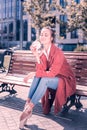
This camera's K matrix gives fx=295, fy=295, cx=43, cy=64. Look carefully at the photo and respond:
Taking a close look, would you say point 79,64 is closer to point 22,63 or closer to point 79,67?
point 79,67

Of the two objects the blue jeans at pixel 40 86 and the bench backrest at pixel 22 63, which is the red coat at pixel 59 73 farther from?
the bench backrest at pixel 22 63

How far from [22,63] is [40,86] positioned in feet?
7.60

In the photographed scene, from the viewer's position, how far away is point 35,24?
1027 inches

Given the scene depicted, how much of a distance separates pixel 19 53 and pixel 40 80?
2449mm

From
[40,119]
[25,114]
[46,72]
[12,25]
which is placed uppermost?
[46,72]

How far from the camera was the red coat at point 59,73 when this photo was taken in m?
4.41

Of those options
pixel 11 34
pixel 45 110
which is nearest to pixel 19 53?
pixel 45 110

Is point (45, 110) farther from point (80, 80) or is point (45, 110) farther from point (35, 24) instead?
point (35, 24)

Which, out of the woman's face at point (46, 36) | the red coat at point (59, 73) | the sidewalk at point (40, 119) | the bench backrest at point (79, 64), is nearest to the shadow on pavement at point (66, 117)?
the sidewalk at point (40, 119)

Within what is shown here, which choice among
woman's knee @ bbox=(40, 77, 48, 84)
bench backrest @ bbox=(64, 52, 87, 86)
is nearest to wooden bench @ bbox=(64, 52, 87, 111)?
bench backrest @ bbox=(64, 52, 87, 86)

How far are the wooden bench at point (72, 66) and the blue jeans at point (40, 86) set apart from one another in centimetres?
47

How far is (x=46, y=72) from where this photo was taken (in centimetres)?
438

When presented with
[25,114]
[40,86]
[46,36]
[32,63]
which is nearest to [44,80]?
[40,86]

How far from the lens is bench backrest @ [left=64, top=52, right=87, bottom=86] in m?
5.22
